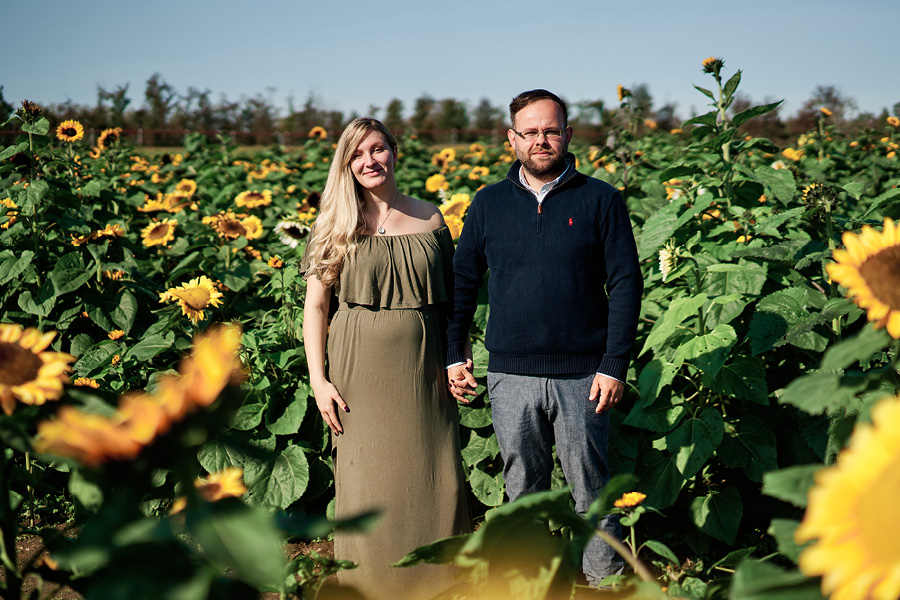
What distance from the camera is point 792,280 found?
280 cm

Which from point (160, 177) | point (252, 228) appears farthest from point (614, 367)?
point (160, 177)

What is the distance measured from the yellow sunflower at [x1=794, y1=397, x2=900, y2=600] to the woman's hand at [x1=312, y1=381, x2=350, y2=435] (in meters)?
2.21

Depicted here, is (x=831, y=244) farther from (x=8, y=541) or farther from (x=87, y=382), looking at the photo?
(x=87, y=382)

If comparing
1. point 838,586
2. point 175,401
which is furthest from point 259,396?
point 838,586

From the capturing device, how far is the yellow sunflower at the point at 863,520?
24.9 inches

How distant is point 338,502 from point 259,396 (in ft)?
2.19

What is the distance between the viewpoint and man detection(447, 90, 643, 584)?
8.23 feet

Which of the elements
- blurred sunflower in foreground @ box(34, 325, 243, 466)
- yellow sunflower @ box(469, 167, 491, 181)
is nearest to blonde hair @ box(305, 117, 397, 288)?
blurred sunflower in foreground @ box(34, 325, 243, 466)

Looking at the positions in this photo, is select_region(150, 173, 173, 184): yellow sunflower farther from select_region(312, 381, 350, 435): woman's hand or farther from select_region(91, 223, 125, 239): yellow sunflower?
select_region(312, 381, 350, 435): woman's hand

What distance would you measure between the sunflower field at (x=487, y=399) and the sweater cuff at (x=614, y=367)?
0.11 meters

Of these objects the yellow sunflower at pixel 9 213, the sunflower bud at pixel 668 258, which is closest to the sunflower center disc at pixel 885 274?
the sunflower bud at pixel 668 258

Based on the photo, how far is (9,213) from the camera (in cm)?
390

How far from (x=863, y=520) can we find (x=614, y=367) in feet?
6.03

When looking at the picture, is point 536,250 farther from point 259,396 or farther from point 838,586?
point 838,586
